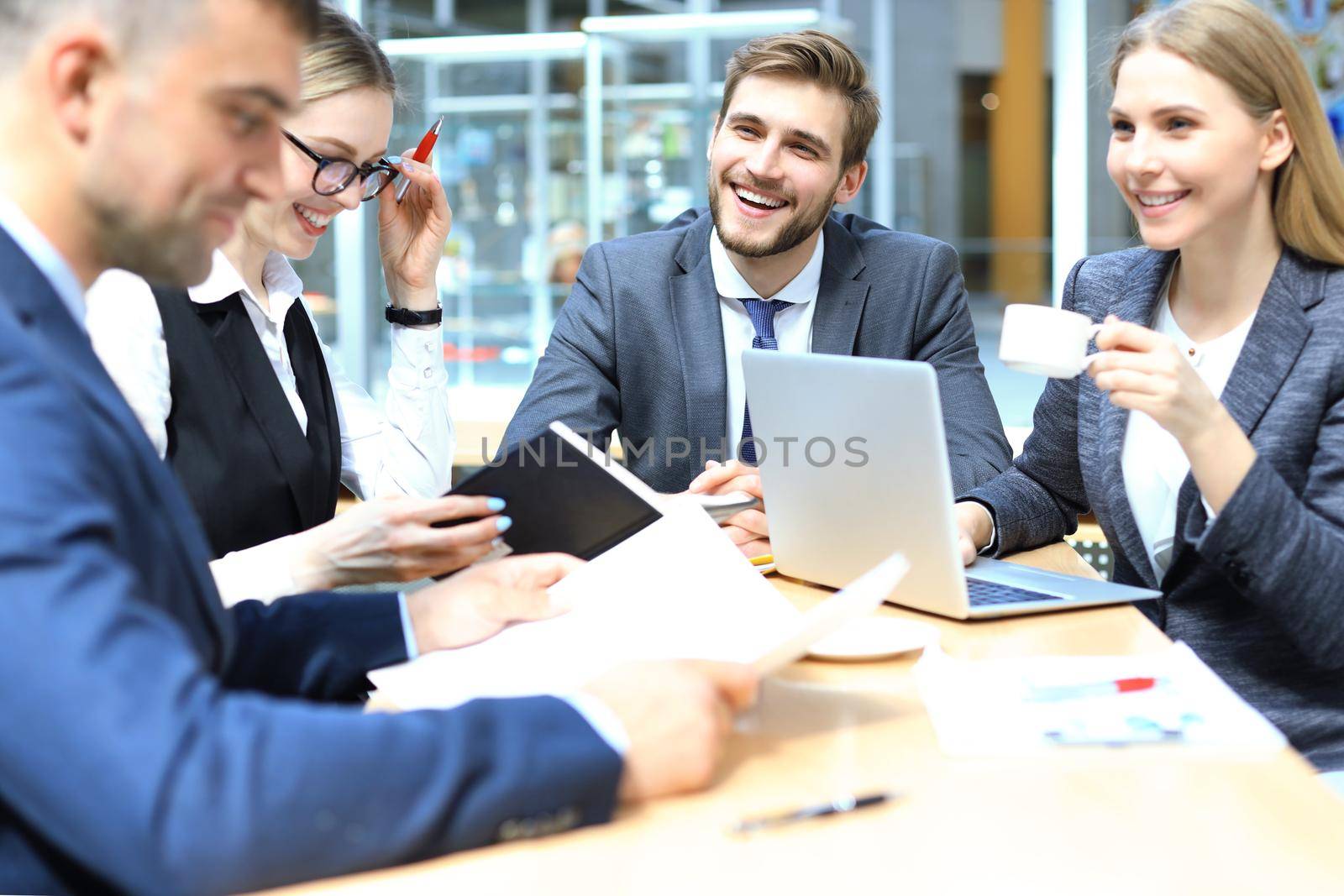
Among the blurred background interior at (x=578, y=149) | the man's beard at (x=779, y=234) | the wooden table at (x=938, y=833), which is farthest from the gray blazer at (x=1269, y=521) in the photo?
the man's beard at (x=779, y=234)

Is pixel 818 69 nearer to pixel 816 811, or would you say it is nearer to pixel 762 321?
pixel 762 321

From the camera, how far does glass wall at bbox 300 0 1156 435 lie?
409 cm

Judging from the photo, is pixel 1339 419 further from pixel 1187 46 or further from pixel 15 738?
pixel 15 738

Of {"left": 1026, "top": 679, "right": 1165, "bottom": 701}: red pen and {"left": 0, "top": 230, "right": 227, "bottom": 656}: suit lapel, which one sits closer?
{"left": 0, "top": 230, "right": 227, "bottom": 656}: suit lapel

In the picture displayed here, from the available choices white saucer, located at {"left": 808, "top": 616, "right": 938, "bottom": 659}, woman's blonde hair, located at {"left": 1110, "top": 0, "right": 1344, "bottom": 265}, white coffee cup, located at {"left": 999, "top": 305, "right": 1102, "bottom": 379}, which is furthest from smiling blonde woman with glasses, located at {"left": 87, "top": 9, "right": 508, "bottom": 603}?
woman's blonde hair, located at {"left": 1110, "top": 0, "right": 1344, "bottom": 265}

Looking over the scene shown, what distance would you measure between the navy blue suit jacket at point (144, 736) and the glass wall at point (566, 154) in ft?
5.53

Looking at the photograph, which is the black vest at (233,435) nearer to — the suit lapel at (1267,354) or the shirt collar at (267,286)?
the shirt collar at (267,286)

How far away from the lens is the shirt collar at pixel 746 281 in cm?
250

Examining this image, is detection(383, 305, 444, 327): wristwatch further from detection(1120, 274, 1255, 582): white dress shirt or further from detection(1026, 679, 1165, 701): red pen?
detection(1026, 679, 1165, 701): red pen

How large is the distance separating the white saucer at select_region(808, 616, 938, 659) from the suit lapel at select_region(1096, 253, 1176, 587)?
1.74 ft

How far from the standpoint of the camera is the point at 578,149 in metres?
6.31

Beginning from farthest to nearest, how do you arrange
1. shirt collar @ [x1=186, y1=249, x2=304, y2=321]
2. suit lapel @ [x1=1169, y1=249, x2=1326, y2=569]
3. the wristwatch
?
1. the wristwatch
2. shirt collar @ [x1=186, y1=249, x2=304, y2=321]
3. suit lapel @ [x1=1169, y1=249, x2=1326, y2=569]

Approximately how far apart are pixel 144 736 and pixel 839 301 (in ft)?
6.31

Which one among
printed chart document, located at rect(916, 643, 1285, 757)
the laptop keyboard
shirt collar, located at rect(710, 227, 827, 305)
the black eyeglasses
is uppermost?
the black eyeglasses
